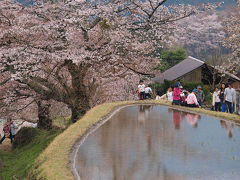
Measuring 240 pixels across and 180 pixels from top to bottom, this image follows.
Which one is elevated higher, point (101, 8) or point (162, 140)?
point (101, 8)

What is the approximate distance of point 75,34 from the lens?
19.4 meters

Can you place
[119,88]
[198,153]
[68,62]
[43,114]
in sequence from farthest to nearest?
1. [119,88]
2. [43,114]
3. [68,62]
4. [198,153]

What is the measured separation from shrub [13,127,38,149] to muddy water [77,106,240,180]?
806 centimetres

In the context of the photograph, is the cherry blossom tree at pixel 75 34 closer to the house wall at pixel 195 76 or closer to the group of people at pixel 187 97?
the group of people at pixel 187 97

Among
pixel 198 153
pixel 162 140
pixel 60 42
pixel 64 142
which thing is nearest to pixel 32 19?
pixel 60 42

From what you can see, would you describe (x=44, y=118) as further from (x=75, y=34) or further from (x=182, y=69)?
(x=182, y=69)

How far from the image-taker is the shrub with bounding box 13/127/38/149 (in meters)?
21.0

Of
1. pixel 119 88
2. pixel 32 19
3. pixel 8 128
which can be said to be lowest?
pixel 8 128

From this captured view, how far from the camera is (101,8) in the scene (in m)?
18.3

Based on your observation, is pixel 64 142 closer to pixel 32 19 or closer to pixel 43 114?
pixel 32 19

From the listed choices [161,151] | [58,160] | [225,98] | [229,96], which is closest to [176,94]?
[225,98]

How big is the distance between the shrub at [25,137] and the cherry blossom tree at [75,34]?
6.91ft

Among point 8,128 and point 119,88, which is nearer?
point 8,128

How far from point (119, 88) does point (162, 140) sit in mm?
22334
